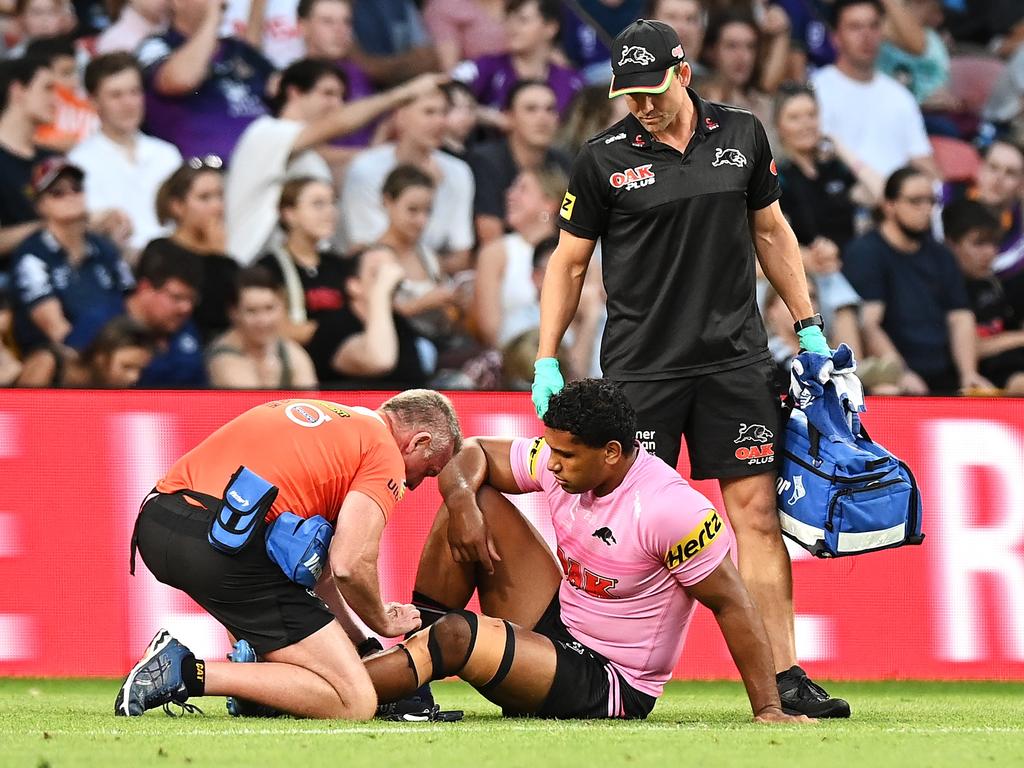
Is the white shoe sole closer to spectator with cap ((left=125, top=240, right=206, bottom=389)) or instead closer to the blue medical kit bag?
the blue medical kit bag

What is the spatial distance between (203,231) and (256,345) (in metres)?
0.77

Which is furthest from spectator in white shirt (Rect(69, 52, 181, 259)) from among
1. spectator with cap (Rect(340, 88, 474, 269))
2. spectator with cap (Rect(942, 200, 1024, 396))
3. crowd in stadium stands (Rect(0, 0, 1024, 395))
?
spectator with cap (Rect(942, 200, 1024, 396))

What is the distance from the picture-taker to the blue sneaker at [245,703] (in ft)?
17.5

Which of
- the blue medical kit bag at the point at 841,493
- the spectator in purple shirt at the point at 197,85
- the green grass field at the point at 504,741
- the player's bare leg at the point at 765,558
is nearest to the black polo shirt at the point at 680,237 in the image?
the blue medical kit bag at the point at 841,493

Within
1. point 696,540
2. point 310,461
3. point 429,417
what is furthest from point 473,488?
point 696,540

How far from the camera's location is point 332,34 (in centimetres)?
980

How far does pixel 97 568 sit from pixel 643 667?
3.14 meters

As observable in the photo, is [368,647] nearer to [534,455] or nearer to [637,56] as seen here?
[534,455]

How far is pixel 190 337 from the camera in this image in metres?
8.83

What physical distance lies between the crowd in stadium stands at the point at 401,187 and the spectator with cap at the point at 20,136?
16 millimetres

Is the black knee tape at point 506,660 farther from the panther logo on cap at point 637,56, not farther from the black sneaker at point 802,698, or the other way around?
the panther logo on cap at point 637,56

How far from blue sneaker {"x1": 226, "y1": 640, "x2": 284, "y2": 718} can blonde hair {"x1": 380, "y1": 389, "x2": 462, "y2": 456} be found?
0.93m

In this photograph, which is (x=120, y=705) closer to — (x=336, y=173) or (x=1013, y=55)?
(x=336, y=173)

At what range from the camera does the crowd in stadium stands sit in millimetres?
8859
